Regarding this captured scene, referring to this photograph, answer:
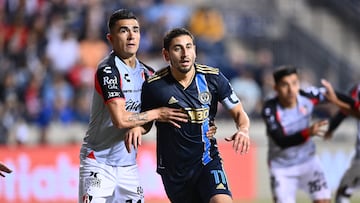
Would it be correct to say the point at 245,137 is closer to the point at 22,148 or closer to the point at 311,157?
the point at 311,157

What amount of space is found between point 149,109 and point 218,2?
14.4m

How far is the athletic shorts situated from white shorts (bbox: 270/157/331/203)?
3387mm

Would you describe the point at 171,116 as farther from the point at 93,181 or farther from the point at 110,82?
the point at 93,181

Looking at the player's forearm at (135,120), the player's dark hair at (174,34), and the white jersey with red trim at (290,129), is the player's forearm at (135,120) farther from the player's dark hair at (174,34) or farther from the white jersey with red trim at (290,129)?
the white jersey with red trim at (290,129)

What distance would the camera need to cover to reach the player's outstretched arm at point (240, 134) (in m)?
8.69

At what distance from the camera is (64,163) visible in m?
17.5

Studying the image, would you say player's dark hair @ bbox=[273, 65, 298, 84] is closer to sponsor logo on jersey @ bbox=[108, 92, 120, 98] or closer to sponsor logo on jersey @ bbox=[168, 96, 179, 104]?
sponsor logo on jersey @ bbox=[168, 96, 179, 104]

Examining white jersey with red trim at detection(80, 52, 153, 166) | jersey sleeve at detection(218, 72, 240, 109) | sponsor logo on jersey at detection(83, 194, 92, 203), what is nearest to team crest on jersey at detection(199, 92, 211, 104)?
jersey sleeve at detection(218, 72, 240, 109)

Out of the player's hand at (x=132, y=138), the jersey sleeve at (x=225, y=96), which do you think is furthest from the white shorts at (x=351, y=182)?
the player's hand at (x=132, y=138)

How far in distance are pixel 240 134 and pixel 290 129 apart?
401cm

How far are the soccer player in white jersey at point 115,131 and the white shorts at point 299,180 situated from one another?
3.45 metres

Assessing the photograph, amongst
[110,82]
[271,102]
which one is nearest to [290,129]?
[271,102]

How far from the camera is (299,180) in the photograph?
12766 millimetres

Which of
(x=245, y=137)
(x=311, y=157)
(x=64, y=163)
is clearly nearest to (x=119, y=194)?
(x=245, y=137)
